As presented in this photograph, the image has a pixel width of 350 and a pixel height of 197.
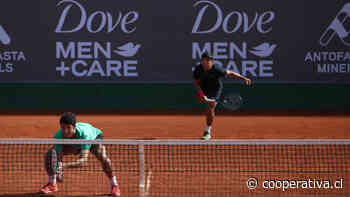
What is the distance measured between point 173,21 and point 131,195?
274 inches

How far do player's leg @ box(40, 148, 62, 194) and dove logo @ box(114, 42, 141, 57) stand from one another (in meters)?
6.80

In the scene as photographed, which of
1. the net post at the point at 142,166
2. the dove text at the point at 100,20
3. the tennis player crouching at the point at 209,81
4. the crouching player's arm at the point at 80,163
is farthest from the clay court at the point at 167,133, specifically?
the dove text at the point at 100,20

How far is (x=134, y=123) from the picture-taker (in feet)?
34.2

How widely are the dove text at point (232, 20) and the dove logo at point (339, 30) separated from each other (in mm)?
1326

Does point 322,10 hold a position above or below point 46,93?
above

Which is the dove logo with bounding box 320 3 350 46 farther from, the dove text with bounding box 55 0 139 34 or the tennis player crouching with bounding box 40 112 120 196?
the tennis player crouching with bounding box 40 112 120 196

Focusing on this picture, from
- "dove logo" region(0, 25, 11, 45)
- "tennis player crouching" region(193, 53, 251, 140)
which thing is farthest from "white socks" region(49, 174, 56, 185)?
"dove logo" region(0, 25, 11, 45)

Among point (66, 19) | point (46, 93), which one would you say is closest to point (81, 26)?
point (66, 19)

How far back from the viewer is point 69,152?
18.7 feet

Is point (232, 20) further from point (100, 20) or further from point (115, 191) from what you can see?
point (115, 191)

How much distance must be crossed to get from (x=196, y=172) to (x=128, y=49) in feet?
20.2

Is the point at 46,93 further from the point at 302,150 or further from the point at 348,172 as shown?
the point at 348,172

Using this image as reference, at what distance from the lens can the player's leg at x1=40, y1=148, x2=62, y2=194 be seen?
5.54 m

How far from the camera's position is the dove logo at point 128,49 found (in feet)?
40.1
